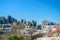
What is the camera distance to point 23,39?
11.8 meters

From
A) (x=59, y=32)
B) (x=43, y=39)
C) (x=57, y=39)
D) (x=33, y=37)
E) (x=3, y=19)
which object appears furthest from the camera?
(x=3, y=19)

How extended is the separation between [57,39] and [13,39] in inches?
106

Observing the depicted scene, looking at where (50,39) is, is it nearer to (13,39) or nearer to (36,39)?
(36,39)

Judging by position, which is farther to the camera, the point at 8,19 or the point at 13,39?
the point at 8,19

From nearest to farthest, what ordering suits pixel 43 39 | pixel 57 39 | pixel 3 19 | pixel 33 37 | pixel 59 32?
pixel 57 39
pixel 43 39
pixel 59 32
pixel 33 37
pixel 3 19

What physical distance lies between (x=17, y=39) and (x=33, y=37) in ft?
4.81

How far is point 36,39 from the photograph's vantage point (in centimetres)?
1172

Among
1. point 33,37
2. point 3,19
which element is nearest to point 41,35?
point 33,37

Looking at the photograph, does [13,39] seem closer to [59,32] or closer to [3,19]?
[59,32]

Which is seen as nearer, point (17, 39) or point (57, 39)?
point (57, 39)

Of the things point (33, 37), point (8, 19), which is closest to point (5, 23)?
point (8, 19)

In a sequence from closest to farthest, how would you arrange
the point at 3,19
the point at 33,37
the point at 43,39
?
the point at 43,39
the point at 33,37
the point at 3,19

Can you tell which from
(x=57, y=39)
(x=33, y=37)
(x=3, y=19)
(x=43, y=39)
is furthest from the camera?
(x=3, y=19)

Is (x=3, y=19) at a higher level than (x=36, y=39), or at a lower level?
higher
